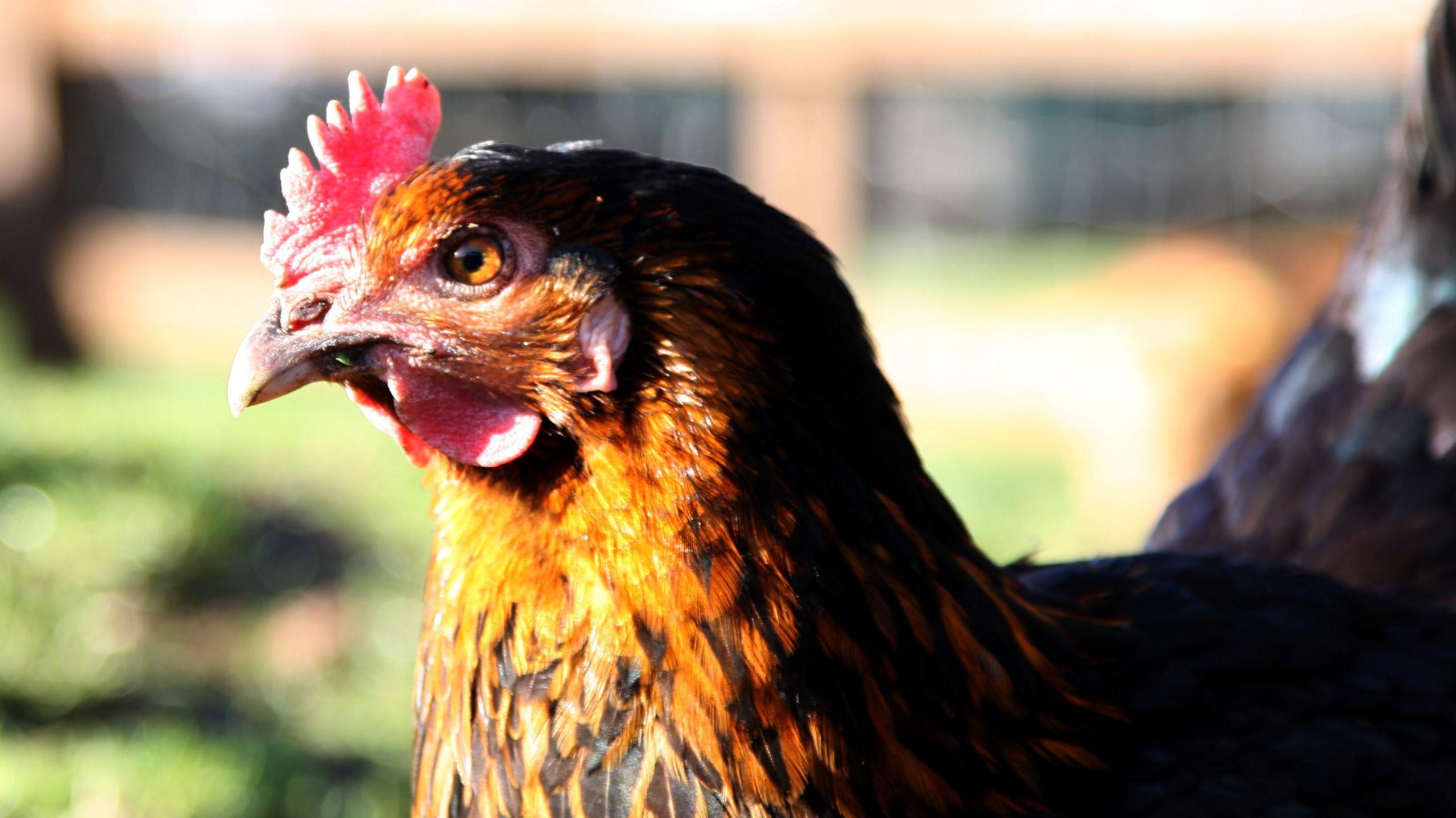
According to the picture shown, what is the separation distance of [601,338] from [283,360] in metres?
0.37

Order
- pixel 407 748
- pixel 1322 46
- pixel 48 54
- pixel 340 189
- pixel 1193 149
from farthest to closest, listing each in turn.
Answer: pixel 1193 149 < pixel 48 54 < pixel 1322 46 < pixel 407 748 < pixel 340 189

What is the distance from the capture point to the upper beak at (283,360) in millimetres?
1434

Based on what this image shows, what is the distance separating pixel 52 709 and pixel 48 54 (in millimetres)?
5409

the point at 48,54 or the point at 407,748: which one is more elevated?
the point at 48,54

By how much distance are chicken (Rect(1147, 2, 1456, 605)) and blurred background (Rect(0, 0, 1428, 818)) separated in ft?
5.97

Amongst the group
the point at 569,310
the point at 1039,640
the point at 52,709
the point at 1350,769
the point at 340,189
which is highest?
the point at 340,189

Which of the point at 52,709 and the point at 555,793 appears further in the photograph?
the point at 52,709

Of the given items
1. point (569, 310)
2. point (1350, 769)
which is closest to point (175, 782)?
point (569, 310)

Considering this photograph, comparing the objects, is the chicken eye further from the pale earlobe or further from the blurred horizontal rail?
the blurred horizontal rail

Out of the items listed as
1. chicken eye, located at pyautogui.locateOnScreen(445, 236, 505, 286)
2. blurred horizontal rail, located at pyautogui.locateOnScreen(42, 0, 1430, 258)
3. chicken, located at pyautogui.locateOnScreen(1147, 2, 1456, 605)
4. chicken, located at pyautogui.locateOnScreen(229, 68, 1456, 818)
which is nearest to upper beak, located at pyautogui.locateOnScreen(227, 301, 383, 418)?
chicken, located at pyautogui.locateOnScreen(229, 68, 1456, 818)

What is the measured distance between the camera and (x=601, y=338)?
141cm

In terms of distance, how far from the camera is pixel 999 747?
1.51 m

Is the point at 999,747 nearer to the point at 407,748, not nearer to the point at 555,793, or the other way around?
the point at 555,793

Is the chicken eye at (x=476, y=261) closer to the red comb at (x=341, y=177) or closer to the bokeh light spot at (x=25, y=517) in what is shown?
the red comb at (x=341, y=177)
